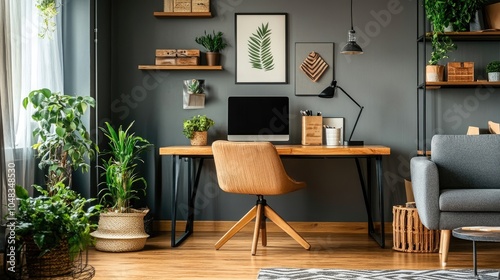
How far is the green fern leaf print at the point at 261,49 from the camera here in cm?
563

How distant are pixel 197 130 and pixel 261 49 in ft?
2.87

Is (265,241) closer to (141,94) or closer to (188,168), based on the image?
(188,168)

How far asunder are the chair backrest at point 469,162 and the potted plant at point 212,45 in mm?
1885

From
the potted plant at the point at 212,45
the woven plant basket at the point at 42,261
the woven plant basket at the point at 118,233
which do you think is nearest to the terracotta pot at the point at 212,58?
the potted plant at the point at 212,45

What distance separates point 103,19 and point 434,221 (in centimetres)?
296

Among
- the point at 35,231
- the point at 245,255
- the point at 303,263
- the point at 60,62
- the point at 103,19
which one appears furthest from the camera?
the point at 103,19

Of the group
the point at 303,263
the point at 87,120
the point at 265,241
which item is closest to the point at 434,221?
the point at 303,263

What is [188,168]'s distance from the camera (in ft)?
18.3

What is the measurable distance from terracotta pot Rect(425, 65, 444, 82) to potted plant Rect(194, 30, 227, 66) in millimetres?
1644

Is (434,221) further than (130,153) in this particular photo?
No

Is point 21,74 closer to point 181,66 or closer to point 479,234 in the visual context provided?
point 181,66

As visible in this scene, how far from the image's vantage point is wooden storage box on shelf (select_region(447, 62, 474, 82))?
17.4 ft

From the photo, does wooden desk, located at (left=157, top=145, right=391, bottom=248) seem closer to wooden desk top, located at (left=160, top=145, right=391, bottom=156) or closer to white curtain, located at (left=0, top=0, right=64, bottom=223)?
wooden desk top, located at (left=160, top=145, right=391, bottom=156)

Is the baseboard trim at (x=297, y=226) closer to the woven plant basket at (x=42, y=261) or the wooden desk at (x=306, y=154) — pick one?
the wooden desk at (x=306, y=154)
